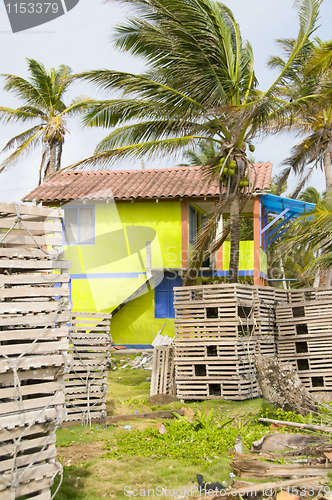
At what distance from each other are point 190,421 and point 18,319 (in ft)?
16.2

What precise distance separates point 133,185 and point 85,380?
11282 mm

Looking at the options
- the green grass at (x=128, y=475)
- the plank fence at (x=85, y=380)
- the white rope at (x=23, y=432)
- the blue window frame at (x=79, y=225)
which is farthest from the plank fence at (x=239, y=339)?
the blue window frame at (x=79, y=225)

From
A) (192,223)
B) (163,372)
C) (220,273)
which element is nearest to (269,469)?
(163,372)

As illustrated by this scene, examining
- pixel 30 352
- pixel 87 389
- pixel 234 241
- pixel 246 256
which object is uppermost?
pixel 246 256

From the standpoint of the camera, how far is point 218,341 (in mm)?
10672

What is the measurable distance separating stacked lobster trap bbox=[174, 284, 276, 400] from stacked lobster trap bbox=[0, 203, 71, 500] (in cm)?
622

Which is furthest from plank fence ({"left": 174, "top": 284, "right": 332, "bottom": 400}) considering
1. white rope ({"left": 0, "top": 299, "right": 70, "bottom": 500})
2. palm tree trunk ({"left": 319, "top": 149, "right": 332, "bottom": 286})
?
palm tree trunk ({"left": 319, "top": 149, "right": 332, "bottom": 286})

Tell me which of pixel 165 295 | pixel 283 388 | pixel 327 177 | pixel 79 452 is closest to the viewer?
pixel 79 452

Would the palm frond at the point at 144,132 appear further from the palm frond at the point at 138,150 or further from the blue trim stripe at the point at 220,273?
the blue trim stripe at the point at 220,273

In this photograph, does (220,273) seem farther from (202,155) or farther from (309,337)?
(202,155)

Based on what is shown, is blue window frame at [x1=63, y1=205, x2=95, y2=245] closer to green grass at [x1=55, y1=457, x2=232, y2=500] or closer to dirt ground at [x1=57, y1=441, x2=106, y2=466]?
dirt ground at [x1=57, y1=441, x2=106, y2=466]

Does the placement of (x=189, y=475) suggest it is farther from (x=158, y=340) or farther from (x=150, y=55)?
(x=158, y=340)

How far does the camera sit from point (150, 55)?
1123 centimetres

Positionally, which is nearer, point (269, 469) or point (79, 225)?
point (269, 469)
